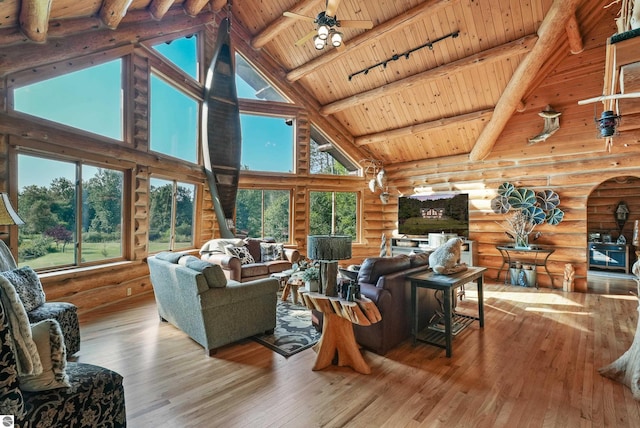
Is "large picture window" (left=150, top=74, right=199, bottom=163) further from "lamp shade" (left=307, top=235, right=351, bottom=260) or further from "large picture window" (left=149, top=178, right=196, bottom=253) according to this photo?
"lamp shade" (left=307, top=235, right=351, bottom=260)

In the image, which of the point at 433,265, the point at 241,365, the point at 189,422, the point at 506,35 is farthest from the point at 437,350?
the point at 506,35

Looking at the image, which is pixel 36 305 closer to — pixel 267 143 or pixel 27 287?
pixel 27 287

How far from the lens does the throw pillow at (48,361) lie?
1437 millimetres

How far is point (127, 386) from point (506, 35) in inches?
277

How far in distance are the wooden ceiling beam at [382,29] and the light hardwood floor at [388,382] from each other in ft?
14.4

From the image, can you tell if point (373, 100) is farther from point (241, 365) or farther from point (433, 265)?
point (241, 365)

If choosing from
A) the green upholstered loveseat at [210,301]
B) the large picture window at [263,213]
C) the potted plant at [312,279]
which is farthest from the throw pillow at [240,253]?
the potted plant at [312,279]

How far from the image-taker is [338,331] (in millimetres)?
2764

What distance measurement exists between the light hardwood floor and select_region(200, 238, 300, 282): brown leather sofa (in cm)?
146

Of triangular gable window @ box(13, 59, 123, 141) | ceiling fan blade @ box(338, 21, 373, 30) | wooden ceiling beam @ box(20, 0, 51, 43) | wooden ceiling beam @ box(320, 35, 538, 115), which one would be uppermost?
wooden ceiling beam @ box(320, 35, 538, 115)

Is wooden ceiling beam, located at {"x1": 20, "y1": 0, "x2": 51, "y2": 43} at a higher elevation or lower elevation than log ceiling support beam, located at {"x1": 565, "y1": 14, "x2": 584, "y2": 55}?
lower

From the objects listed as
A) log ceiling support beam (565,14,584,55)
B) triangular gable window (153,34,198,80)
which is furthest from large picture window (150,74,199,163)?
log ceiling support beam (565,14,584,55)

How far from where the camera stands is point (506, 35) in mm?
5105

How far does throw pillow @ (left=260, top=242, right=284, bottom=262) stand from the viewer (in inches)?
241
